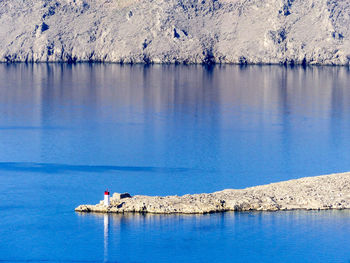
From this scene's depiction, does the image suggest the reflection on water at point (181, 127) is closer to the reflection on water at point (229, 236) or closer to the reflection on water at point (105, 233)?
the reflection on water at point (105, 233)

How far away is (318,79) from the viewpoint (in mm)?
84688

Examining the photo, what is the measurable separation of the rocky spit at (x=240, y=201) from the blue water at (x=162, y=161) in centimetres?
40

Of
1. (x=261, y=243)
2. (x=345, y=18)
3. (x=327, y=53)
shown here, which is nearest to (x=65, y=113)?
(x=261, y=243)

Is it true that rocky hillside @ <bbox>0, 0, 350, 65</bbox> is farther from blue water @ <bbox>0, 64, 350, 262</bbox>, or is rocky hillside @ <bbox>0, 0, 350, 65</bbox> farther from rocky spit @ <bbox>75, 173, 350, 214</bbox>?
rocky spit @ <bbox>75, 173, 350, 214</bbox>

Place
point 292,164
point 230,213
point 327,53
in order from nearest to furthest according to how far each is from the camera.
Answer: point 230,213 < point 292,164 < point 327,53

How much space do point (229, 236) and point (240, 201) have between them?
218 cm

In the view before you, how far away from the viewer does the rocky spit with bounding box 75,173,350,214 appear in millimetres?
24234

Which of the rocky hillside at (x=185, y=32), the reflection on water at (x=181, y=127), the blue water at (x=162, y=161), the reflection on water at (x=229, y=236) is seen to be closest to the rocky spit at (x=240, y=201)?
the reflection on water at (x=229, y=236)

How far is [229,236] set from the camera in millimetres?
22828

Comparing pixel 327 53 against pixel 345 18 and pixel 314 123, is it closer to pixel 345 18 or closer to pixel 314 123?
pixel 345 18

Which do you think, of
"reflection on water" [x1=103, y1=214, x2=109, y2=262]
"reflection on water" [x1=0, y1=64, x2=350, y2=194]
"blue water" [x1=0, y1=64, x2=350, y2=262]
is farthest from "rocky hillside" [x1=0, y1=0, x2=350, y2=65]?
"reflection on water" [x1=103, y1=214, x2=109, y2=262]

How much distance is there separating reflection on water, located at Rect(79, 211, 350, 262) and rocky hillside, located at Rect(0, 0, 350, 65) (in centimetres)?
9067

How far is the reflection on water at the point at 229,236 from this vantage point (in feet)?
70.1

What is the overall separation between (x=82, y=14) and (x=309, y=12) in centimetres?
3908
